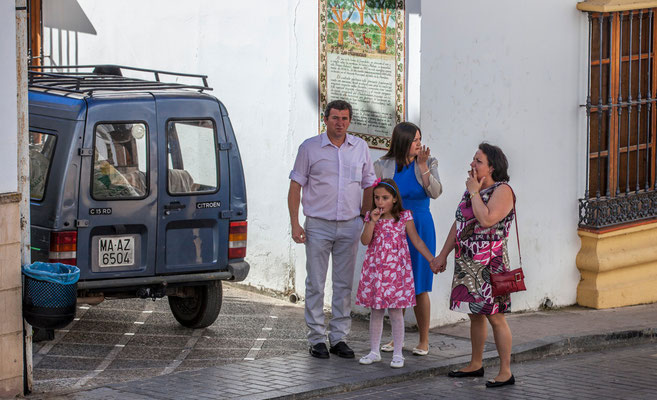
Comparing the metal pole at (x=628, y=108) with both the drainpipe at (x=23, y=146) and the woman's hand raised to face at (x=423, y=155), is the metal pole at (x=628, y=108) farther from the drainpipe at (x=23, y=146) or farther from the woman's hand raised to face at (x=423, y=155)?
the drainpipe at (x=23, y=146)

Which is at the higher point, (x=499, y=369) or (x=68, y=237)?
(x=68, y=237)

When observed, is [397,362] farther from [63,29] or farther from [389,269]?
[63,29]

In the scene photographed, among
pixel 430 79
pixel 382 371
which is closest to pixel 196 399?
pixel 382 371

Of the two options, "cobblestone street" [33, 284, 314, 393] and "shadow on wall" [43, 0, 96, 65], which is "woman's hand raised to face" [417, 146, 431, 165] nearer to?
"cobblestone street" [33, 284, 314, 393]

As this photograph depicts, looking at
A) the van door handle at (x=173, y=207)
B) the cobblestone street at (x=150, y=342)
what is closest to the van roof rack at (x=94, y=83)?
the van door handle at (x=173, y=207)

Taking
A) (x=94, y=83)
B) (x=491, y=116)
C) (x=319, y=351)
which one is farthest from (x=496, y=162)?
(x=94, y=83)

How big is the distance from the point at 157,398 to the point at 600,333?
410 cm

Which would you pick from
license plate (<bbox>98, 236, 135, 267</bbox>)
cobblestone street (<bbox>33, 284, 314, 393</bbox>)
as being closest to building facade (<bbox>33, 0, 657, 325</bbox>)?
cobblestone street (<bbox>33, 284, 314, 393</bbox>)

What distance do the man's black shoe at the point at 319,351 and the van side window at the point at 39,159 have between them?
2.44 meters

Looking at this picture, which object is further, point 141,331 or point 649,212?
point 649,212

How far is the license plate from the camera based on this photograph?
8922mm

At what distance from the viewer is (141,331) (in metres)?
9.76

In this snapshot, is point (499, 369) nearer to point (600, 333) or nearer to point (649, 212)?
point (600, 333)

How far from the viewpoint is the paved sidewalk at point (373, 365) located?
24.7 ft
